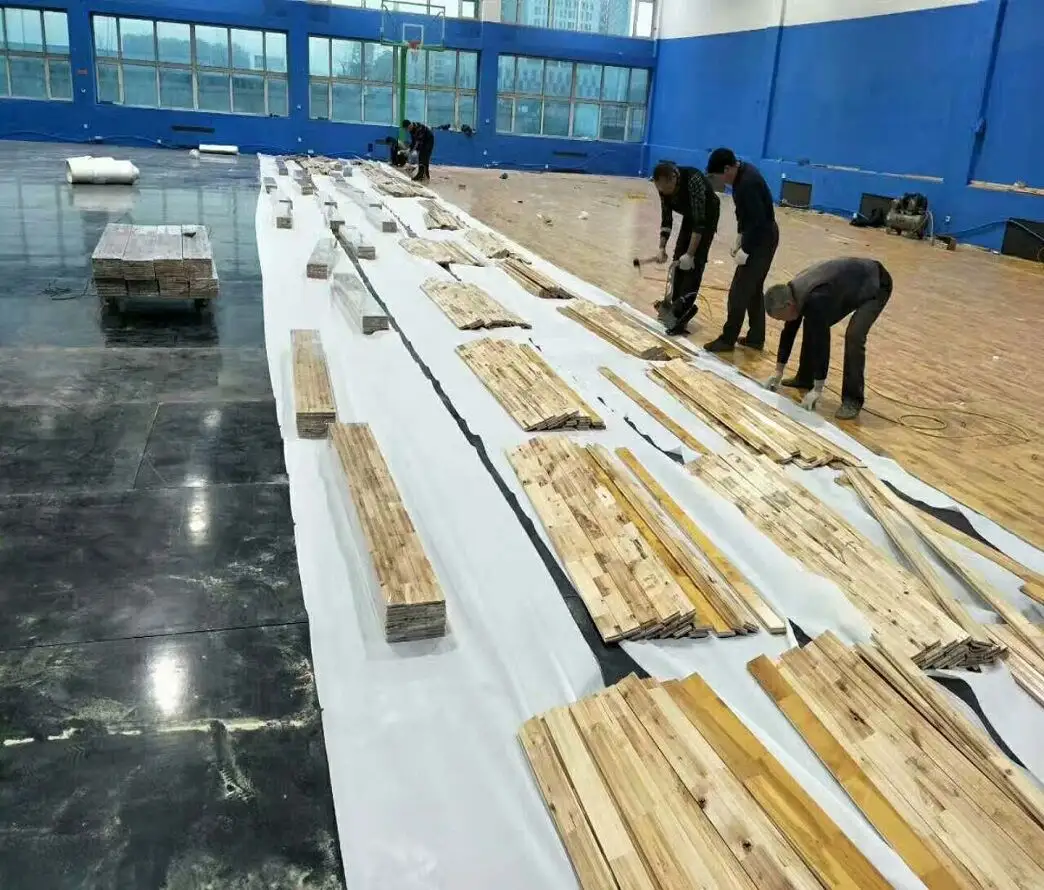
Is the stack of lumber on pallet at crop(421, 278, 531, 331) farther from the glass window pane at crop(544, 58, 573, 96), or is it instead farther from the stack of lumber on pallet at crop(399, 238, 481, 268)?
the glass window pane at crop(544, 58, 573, 96)

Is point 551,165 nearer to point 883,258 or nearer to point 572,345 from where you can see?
point 883,258

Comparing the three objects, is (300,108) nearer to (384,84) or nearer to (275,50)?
(275,50)

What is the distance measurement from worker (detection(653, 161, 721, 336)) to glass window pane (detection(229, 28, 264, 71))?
22828mm

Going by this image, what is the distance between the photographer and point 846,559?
4.13 m

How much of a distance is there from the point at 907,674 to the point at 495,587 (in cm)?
166

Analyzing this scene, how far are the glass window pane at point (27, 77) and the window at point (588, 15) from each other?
1389 centimetres

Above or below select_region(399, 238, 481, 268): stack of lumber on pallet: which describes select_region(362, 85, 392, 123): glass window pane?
above

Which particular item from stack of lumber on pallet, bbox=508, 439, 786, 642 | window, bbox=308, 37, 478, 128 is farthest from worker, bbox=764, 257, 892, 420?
window, bbox=308, 37, 478, 128

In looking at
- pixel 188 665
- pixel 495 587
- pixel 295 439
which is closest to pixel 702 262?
pixel 295 439

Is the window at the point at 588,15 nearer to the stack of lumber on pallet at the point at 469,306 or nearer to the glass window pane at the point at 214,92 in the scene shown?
the glass window pane at the point at 214,92

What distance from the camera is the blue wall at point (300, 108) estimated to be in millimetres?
25531

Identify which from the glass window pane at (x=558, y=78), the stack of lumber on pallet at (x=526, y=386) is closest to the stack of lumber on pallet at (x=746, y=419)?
the stack of lumber on pallet at (x=526, y=386)

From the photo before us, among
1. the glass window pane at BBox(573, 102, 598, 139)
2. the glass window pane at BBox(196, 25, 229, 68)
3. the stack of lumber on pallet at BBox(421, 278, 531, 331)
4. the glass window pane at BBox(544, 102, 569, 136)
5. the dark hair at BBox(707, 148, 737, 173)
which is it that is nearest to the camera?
the dark hair at BBox(707, 148, 737, 173)

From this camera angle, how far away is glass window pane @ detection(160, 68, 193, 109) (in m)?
26.5
